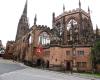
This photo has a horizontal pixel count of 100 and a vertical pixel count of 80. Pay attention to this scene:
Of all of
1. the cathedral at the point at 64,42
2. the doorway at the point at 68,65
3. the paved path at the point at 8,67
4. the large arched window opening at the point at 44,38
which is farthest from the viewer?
the large arched window opening at the point at 44,38

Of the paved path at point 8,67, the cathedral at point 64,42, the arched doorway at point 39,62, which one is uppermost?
the cathedral at point 64,42

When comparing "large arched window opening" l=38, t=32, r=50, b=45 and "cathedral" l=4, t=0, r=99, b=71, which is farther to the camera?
"large arched window opening" l=38, t=32, r=50, b=45

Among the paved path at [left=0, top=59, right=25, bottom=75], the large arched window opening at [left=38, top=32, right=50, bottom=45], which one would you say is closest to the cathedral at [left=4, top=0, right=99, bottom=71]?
the large arched window opening at [left=38, top=32, right=50, bottom=45]

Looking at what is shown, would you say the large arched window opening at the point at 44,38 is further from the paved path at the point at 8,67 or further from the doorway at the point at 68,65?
the paved path at the point at 8,67

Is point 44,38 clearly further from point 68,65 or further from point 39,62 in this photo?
point 68,65

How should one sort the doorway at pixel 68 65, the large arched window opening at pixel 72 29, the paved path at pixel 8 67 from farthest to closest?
the large arched window opening at pixel 72 29
the doorway at pixel 68 65
the paved path at pixel 8 67

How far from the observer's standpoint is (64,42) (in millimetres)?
55375

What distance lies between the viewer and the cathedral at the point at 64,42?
47725 millimetres

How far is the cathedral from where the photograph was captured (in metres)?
47.7

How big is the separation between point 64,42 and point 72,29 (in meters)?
5.73

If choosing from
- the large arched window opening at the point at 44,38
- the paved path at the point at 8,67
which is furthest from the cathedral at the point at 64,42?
the paved path at the point at 8,67

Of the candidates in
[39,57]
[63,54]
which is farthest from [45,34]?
[63,54]

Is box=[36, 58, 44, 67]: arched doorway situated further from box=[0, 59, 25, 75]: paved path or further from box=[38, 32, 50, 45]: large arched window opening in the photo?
box=[0, 59, 25, 75]: paved path

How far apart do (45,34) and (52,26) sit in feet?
14.0
